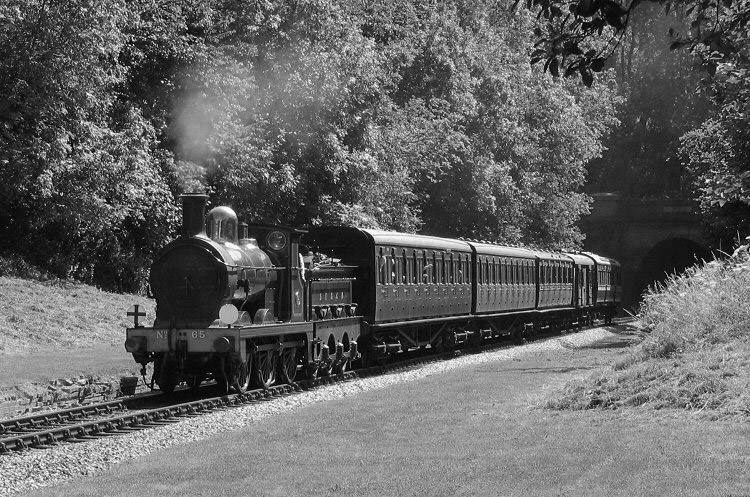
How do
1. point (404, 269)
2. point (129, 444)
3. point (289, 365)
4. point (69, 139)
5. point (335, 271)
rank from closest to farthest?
1. point (129, 444)
2. point (289, 365)
3. point (335, 271)
4. point (404, 269)
5. point (69, 139)

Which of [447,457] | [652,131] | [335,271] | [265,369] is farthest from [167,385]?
[652,131]

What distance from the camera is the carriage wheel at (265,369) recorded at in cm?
1888

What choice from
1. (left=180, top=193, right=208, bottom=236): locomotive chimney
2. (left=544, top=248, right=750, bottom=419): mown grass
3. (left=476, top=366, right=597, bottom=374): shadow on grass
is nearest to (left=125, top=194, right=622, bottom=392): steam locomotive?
(left=180, top=193, right=208, bottom=236): locomotive chimney

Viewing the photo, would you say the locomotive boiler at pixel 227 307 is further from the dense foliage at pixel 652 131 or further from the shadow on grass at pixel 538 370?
the dense foliage at pixel 652 131

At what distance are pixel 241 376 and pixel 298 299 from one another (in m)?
2.14

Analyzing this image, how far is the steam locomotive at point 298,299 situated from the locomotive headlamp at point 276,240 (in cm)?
2

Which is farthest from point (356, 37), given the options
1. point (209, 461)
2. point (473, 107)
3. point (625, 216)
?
point (625, 216)

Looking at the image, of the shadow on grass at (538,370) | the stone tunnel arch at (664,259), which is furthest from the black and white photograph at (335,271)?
the stone tunnel arch at (664,259)

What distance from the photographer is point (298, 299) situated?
65.2ft

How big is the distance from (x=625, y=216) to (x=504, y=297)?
1351 inches

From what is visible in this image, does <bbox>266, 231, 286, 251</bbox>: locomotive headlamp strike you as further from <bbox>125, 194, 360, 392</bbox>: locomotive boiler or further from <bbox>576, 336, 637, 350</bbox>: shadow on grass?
<bbox>576, 336, 637, 350</bbox>: shadow on grass

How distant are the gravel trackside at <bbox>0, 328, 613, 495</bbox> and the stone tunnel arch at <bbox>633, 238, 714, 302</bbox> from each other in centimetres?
4885

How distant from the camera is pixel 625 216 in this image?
66750 mm

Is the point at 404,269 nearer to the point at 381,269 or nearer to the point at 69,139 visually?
the point at 381,269
